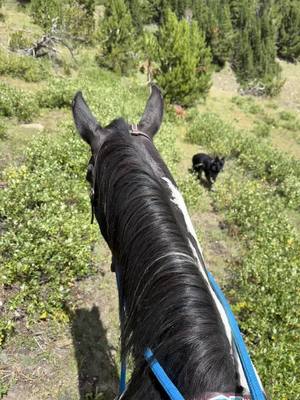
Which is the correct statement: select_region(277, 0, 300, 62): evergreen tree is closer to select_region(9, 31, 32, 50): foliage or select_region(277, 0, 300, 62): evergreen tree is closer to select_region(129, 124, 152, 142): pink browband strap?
select_region(9, 31, 32, 50): foliage

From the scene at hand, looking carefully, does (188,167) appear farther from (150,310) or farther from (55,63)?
(55,63)

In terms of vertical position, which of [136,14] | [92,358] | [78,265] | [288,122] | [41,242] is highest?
[41,242]

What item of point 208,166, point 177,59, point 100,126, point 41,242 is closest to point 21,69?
point 177,59

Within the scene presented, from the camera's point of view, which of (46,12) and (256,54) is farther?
(256,54)

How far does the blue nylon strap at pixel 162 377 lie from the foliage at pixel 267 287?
287 centimetres

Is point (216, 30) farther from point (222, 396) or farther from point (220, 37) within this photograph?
point (222, 396)

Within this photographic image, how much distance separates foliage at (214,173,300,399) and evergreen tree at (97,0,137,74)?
16.6 meters

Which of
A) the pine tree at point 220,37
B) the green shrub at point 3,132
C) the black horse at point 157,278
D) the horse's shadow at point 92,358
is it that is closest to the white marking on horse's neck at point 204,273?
the black horse at point 157,278

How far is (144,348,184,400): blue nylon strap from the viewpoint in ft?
3.49

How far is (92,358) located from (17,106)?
7.95 meters

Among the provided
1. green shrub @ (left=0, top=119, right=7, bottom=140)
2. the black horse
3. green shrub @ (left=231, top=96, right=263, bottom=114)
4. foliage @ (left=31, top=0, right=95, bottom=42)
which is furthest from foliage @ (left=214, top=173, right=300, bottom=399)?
green shrub @ (left=231, top=96, right=263, bottom=114)

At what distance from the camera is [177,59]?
55.4ft

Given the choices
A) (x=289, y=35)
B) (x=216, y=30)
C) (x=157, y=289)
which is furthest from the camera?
(x=289, y=35)

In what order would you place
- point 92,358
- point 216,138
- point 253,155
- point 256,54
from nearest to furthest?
1. point 92,358
2. point 253,155
3. point 216,138
4. point 256,54
